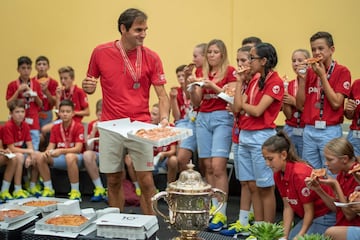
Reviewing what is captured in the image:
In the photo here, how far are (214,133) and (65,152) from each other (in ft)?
6.38

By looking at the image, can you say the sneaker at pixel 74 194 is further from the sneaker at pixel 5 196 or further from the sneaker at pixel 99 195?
the sneaker at pixel 5 196

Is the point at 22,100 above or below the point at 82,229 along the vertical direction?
above

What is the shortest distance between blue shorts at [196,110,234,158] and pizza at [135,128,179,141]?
109 centimetres

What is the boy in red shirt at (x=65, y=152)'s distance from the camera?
620cm

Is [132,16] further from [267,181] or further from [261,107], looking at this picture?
[267,181]

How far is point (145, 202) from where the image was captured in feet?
14.3

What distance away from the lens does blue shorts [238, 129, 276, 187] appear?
4.45 meters

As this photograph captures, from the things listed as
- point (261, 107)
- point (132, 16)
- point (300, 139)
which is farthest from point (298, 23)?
point (132, 16)

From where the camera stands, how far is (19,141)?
6.49 meters

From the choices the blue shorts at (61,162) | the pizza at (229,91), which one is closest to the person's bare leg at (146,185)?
the pizza at (229,91)

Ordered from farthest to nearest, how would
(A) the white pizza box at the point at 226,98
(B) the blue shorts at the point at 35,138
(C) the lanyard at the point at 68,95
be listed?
1. (C) the lanyard at the point at 68,95
2. (B) the blue shorts at the point at 35,138
3. (A) the white pizza box at the point at 226,98

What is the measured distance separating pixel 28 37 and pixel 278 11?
3.35 meters

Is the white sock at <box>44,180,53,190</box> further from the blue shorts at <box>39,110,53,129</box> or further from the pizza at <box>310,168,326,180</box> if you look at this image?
the pizza at <box>310,168,326,180</box>

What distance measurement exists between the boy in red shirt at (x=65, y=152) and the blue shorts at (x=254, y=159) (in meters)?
2.15
